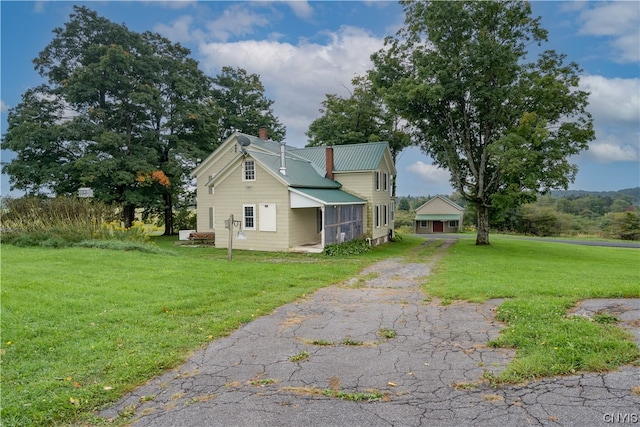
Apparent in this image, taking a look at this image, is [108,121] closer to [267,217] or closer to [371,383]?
[267,217]

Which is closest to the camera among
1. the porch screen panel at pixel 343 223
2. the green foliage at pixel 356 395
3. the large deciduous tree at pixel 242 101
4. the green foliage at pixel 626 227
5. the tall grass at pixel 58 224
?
the green foliage at pixel 356 395

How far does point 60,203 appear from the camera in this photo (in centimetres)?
1728

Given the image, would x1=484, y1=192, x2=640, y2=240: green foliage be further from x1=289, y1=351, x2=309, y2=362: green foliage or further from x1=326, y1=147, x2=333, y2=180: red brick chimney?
x1=289, y1=351, x2=309, y2=362: green foliage

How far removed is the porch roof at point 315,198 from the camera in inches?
Result: 731

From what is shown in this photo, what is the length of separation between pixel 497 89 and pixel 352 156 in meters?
9.19

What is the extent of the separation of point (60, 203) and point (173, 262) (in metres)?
8.76

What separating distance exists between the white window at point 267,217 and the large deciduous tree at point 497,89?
32.7 feet

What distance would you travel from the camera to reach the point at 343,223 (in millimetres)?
20953

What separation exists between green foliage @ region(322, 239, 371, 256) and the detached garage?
131 feet

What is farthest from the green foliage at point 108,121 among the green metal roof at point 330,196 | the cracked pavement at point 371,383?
the cracked pavement at point 371,383

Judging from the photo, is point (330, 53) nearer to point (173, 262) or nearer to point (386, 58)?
point (386, 58)

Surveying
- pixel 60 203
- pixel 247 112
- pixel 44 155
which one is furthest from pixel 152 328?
pixel 247 112

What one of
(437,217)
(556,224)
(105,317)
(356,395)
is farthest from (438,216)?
(356,395)

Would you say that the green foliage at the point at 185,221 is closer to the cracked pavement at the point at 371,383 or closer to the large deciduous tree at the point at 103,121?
the large deciduous tree at the point at 103,121
